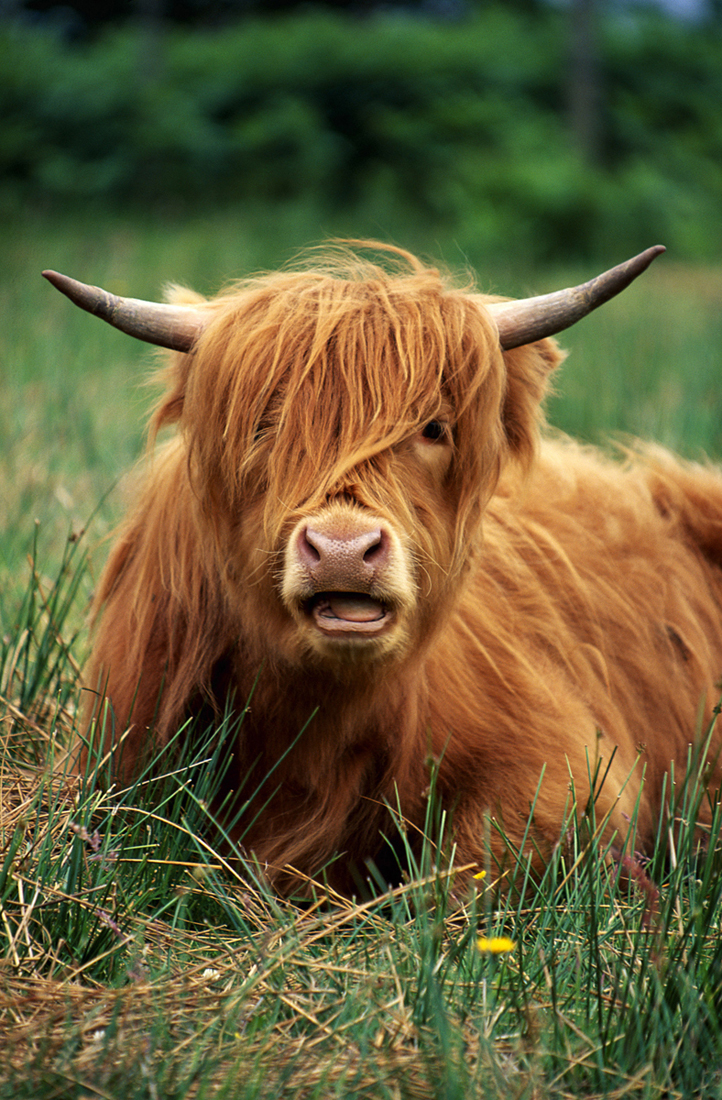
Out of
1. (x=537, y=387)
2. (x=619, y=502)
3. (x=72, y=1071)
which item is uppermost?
(x=537, y=387)

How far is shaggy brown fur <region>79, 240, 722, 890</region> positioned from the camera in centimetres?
211

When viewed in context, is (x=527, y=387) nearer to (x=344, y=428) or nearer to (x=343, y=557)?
(x=344, y=428)

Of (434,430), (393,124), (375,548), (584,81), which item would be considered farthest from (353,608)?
(584,81)

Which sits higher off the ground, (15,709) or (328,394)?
(328,394)

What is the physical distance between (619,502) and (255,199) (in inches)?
444

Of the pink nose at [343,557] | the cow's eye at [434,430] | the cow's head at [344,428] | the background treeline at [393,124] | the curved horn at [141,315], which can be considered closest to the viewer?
the pink nose at [343,557]

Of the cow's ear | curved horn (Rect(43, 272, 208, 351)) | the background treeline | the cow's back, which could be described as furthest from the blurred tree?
curved horn (Rect(43, 272, 208, 351))

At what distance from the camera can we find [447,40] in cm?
1638

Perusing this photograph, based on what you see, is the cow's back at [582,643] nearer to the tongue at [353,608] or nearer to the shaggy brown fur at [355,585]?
the shaggy brown fur at [355,585]

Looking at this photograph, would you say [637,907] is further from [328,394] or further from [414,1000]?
[328,394]

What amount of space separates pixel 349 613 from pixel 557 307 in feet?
2.64

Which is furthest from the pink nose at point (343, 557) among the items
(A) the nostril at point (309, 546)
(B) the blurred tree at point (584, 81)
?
(B) the blurred tree at point (584, 81)

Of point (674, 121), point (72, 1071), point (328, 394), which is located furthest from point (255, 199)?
point (72, 1071)

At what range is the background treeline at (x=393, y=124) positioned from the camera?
13273 millimetres
